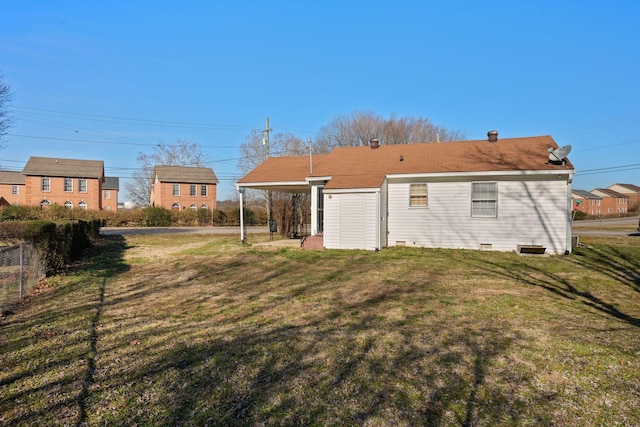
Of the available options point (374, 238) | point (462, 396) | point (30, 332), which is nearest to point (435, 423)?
point (462, 396)

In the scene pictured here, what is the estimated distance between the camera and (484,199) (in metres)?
13.9

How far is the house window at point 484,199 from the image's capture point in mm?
13852

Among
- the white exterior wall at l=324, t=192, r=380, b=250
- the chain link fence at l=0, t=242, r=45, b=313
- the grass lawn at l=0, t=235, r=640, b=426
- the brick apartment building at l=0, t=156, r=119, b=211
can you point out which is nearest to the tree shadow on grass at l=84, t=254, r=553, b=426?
the grass lawn at l=0, t=235, r=640, b=426

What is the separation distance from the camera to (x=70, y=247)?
12.0m

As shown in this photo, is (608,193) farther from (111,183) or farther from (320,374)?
(320,374)

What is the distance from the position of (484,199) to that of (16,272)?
13255mm

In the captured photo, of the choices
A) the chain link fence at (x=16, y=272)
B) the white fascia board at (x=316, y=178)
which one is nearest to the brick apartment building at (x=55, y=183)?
the white fascia board at (x=316, y=178)

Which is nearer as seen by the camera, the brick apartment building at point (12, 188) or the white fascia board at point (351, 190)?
the white fascia board at point (351, 190)

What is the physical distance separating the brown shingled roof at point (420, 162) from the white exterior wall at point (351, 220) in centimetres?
A: 45

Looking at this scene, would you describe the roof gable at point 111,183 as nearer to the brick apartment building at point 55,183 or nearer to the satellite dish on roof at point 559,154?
the brick apartment building at point 55,183

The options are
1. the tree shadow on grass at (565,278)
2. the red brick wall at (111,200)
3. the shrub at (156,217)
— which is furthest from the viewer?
the red brick wall at (111,200)

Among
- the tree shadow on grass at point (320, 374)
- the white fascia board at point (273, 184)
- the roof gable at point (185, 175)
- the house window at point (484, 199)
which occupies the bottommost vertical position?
the tree shadow on grass at point (320, 374)

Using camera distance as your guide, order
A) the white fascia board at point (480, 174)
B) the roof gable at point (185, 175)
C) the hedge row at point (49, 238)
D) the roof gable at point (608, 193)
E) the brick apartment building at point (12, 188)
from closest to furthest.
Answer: the hedge row at point (49, 238), the white fascia board at point (480, 174), the brick apartment building at point (12, 188), the roof gable at point (185, 175), the roof gable at point (608, 193)

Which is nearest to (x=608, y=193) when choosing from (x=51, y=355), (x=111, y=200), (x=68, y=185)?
(x=111, y=200)
